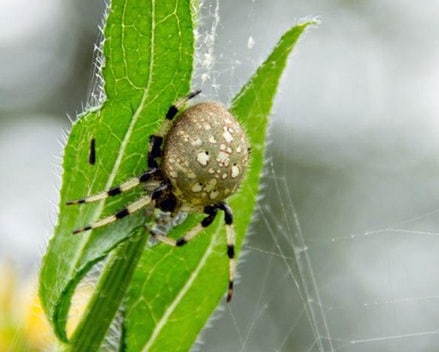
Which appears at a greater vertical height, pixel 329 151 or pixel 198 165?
pixel 198 165

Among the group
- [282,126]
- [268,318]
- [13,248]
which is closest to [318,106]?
[282,126]

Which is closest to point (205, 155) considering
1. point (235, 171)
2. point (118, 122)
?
point (235, 171)

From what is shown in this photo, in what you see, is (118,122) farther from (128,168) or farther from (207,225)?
(207,225)

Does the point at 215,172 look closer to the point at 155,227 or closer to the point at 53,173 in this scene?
the point at 155,227

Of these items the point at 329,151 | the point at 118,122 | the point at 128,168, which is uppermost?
the point at 118,122

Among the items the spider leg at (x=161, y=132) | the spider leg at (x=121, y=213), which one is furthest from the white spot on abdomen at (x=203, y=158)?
the spider leg at (x=121, y=213)

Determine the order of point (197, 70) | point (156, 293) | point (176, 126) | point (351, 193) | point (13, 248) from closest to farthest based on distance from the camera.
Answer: point (197, 70)
point (156, 293)
point (176, 126)
point (13, 248)
point (351, 193)

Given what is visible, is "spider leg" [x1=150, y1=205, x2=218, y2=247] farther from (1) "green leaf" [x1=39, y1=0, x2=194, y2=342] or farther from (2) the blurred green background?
(2) the blurred green background
